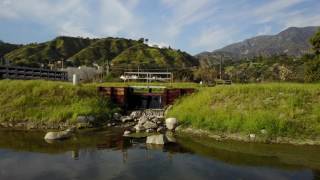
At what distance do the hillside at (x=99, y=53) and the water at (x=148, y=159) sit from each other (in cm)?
11165

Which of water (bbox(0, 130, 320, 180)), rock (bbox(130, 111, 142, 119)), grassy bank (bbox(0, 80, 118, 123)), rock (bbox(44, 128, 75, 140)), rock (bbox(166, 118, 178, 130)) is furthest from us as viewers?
rock (bbox(130, 111, 142, 119))

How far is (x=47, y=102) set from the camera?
3750 cm

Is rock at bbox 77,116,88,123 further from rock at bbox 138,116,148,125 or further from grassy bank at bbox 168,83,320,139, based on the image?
grassy bank at bbox 168,83,320,139

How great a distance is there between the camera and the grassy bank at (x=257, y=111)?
2875cm

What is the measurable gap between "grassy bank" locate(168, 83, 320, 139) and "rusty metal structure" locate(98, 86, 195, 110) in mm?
4212

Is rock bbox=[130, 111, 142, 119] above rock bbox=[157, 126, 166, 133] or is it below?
above

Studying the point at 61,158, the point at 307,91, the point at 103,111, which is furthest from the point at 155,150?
the point at 307,91

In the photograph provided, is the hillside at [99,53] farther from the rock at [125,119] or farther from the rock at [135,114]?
the rock at [125,119]

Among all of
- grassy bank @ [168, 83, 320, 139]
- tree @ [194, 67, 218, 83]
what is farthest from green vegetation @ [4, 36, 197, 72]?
grassy bank @ [168, 83, 320, 139]

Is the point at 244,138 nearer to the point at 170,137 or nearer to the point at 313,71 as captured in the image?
the point at 170,137

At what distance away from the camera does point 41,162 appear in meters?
22.1

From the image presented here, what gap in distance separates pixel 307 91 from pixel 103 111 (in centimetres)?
1895

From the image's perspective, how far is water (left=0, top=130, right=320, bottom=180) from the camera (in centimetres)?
1986

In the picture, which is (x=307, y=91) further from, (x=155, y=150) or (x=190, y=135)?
(x=155, y=150)
